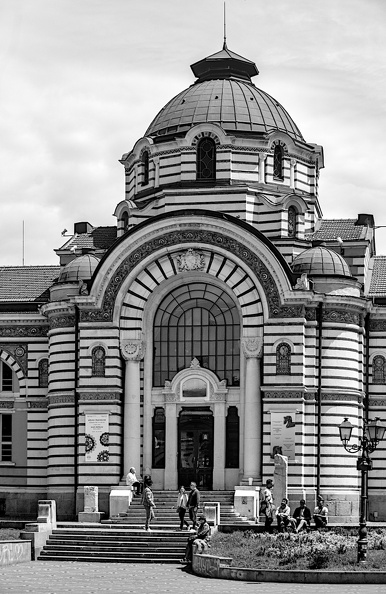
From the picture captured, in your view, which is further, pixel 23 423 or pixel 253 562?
pixel 23 423

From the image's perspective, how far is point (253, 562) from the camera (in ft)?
131

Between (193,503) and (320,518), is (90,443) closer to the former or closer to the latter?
(193,503)

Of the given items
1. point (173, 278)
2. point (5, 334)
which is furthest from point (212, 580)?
point (5, 334)

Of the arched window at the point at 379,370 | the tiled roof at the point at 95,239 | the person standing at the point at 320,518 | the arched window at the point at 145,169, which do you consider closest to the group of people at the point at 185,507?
the person standing at the point at 320,518

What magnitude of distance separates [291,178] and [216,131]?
12.9 ft

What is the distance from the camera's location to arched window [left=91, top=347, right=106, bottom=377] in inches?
2243

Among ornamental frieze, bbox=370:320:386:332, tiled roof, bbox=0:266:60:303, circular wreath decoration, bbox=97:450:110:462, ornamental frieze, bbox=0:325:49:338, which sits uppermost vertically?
tiled roof, bbox=0:266:60:303

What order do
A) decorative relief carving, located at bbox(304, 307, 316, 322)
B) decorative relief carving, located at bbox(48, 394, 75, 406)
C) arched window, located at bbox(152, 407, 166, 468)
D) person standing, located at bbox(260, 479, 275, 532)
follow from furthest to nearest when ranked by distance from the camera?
1. decorative relief carving, located at bbox(48, 394, 75, 406)
2. arched window, located at bbox(152, 407, 166, 468)
3. decorative relief carving, located at bbox(304, 307, 316, 322)
4. person standing, located at bbox(260, 479, 275, 532)

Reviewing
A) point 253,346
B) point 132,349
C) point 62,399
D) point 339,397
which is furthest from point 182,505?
point 62,399

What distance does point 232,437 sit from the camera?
187 ft

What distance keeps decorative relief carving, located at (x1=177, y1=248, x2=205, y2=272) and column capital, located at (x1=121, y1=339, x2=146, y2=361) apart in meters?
3.38

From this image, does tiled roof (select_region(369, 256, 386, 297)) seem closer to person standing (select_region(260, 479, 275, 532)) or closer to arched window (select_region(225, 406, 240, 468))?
arched window (select_region(225, 406, 240, 468))

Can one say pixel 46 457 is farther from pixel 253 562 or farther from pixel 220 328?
pixel 253 562

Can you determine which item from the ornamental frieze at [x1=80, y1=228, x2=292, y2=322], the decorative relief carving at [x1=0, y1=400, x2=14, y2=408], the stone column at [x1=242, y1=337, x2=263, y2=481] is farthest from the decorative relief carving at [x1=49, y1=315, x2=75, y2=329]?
the stone column at [x1=242, y1=337, x2=263, y2=481]
